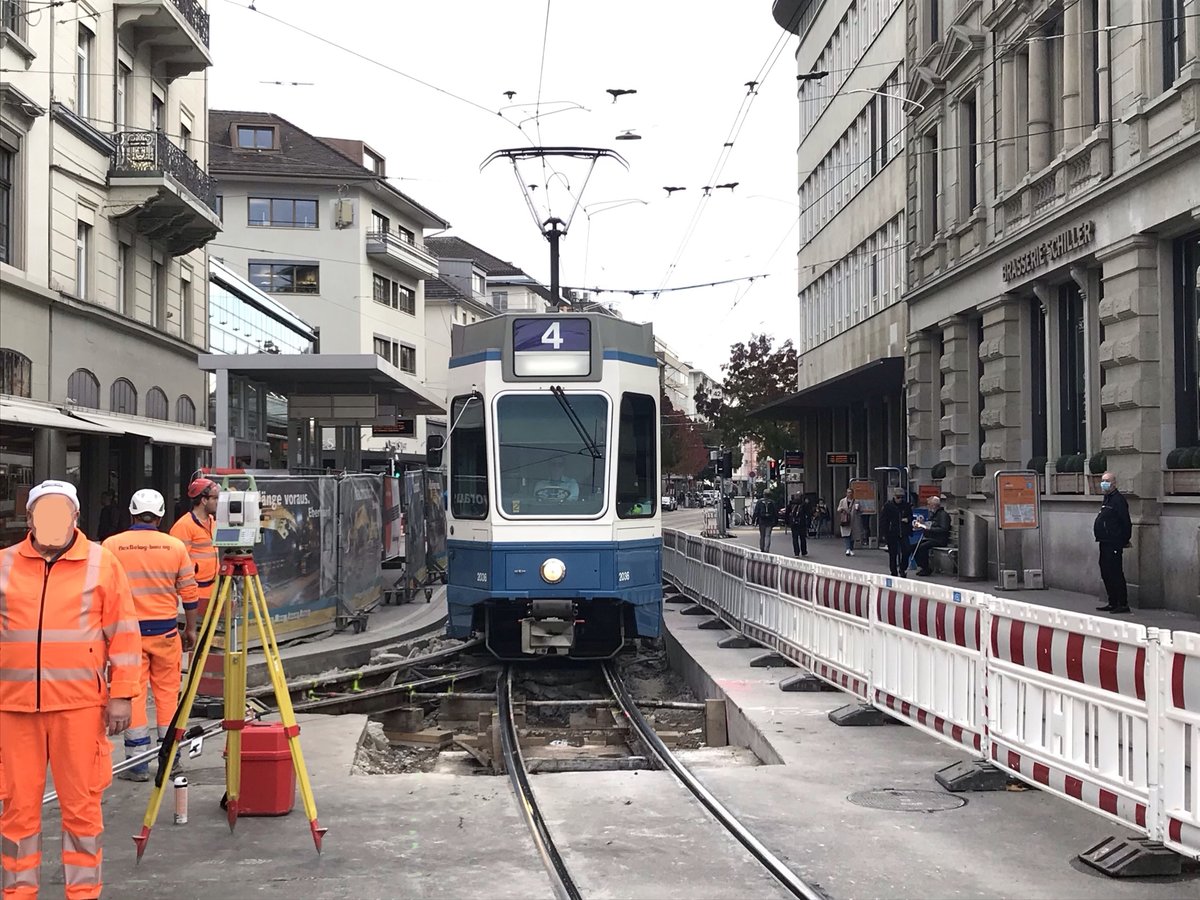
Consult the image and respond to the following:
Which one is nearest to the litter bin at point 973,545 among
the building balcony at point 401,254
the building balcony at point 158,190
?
the building balcony at point 158,190

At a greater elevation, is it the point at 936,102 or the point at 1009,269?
the point at 936,102

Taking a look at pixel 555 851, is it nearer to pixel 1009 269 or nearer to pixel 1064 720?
pixel 1064 720

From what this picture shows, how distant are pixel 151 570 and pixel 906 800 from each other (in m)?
4.76

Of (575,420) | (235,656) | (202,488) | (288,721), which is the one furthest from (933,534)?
(288,721)

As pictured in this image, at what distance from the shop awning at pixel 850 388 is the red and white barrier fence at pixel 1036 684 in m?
21.0

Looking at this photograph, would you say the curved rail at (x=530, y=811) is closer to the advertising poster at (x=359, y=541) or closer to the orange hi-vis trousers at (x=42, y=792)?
the orange hi-vis trousers at (x=42, y=792)

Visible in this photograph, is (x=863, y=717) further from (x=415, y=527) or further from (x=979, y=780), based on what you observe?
(x=415, y=527)

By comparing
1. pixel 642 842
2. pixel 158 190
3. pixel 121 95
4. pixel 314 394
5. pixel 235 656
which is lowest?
pixel 642 842

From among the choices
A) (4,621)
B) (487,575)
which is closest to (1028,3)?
(487,575)

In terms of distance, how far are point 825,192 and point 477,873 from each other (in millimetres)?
39270

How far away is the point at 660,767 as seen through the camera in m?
9.49

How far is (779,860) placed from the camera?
6.57 m

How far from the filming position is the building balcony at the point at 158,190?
2661 cm

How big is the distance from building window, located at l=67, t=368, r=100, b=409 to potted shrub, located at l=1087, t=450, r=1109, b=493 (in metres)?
17.5
